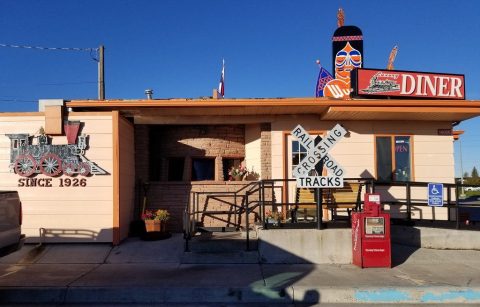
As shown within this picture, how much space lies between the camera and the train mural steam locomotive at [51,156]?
32.4ft

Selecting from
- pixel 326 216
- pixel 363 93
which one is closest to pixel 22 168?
pixel 326 216

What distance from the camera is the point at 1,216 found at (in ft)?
21.7

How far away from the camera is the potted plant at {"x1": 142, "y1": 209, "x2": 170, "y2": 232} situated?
1020 centimetres

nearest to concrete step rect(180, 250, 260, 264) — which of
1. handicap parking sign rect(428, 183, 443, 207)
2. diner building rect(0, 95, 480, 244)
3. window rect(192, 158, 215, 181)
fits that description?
diner building rect(0, 95, 480, 244)

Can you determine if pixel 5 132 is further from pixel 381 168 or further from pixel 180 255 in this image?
pixel 381 168

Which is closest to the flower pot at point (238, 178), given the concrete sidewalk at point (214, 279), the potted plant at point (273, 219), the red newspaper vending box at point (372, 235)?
the potted plant at point (273, 219)

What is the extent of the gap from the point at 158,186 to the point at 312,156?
4.57 m

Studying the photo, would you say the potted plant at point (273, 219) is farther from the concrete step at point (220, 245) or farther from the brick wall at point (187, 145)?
the brick wall at point (187, 145)

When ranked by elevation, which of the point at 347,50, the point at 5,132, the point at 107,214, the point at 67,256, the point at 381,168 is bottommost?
the point at 67,256

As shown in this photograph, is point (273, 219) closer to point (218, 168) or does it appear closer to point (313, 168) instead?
point (313, 168)

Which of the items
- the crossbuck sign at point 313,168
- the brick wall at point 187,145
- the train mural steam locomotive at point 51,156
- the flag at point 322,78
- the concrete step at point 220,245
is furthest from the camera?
the flag at point 322,78

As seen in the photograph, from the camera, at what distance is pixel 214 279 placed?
742cm

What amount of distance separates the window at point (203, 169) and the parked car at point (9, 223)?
229 inches

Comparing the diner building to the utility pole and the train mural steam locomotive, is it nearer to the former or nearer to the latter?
the train mural steam locomotive
